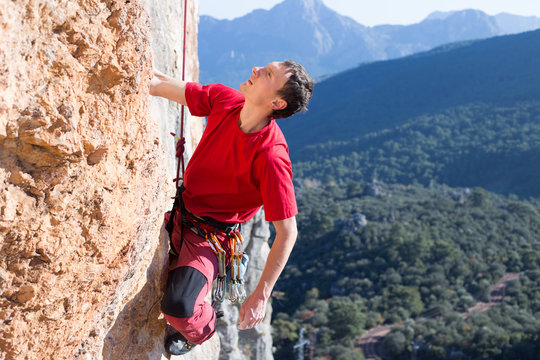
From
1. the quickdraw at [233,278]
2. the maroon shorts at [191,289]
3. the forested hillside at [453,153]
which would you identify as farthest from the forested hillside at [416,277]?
the maroon shorts at [191,289]

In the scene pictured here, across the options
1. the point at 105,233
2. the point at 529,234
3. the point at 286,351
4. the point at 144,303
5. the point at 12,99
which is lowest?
the point at 286,351

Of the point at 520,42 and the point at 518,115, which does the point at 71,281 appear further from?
the point at 520,42

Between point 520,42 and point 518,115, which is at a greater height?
point 520,42

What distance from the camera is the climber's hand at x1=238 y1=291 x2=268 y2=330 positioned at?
7.97 feet

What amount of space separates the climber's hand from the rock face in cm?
57

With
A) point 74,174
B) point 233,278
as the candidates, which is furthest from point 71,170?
point 233,278

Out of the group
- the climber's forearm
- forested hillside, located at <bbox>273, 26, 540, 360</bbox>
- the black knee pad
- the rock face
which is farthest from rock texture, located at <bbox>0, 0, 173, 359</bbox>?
forested hillside, located at <bbox>273, 26, 540, 360</bbox>

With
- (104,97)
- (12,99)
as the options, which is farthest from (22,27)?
(104,97)

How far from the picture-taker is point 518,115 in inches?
2522

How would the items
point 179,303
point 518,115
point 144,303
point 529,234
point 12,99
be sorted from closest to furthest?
point 12,99
point 179,303
point 144,303
point 529,234
point 518,115

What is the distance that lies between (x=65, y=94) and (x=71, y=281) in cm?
72

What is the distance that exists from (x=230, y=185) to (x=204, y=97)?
53cm

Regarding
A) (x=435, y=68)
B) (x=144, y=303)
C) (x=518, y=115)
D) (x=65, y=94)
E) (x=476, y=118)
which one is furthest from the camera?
(x=435, y=68)

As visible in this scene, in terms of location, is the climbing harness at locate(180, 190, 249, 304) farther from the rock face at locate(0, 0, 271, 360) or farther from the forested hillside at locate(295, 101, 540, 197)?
the forested hillside at locate(295, 101, 540, 197)
